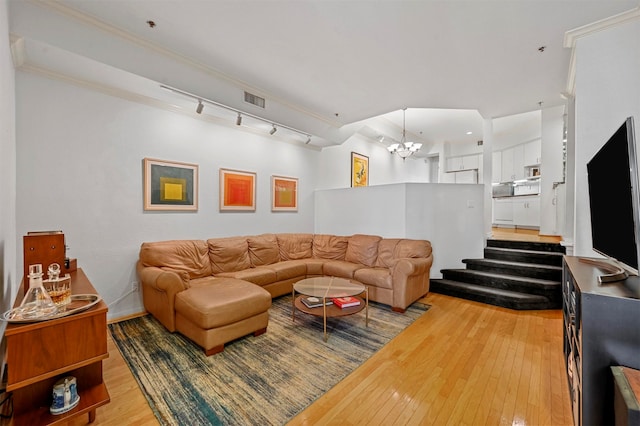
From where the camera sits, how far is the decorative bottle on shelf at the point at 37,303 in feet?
4.24

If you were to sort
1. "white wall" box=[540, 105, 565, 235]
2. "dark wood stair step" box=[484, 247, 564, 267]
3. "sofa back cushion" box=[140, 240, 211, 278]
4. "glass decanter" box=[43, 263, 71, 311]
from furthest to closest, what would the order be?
"white wall" box=[540, 105, 565, 235], "dark wood stair step" box=[484, 247, 564, 267], "sofa back cushion" box=[140, 240, 211, 278], "glass decanter" box=[43, 263, 71, 311]

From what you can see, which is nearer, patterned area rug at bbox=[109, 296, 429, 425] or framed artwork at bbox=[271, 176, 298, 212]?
patterned area rug at bbox=[109, 296, 429, 425]

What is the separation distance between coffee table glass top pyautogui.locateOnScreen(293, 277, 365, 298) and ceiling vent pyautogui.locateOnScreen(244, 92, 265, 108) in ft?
8.51

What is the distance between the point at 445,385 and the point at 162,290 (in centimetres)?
269

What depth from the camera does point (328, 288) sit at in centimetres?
293

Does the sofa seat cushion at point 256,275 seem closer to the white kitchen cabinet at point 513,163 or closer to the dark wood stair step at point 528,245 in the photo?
the dark wood stair step at point 528,245

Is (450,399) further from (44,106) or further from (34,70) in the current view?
(34,70)

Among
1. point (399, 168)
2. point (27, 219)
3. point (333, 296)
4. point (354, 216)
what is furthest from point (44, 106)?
point (399, 168)

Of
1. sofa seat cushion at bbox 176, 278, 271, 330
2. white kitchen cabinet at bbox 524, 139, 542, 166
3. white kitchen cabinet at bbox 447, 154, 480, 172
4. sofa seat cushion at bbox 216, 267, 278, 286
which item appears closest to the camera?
sofa seat cushion at bbox 176, 278, 271, 330

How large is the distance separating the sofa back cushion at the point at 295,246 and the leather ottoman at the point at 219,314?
1732 mm

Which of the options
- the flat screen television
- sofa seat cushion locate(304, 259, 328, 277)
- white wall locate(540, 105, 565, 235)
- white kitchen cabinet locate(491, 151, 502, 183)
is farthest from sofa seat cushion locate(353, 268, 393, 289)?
white kitchen cabinet locate(491, 151, 502, 183)

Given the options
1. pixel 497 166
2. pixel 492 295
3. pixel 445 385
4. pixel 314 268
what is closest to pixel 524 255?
pixel 492 295

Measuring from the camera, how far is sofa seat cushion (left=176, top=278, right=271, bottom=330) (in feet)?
7.34

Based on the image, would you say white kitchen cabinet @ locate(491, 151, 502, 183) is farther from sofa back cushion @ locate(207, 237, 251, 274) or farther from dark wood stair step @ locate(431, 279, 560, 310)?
sofa back cushion @ locate(207, 237, 251, 274)
